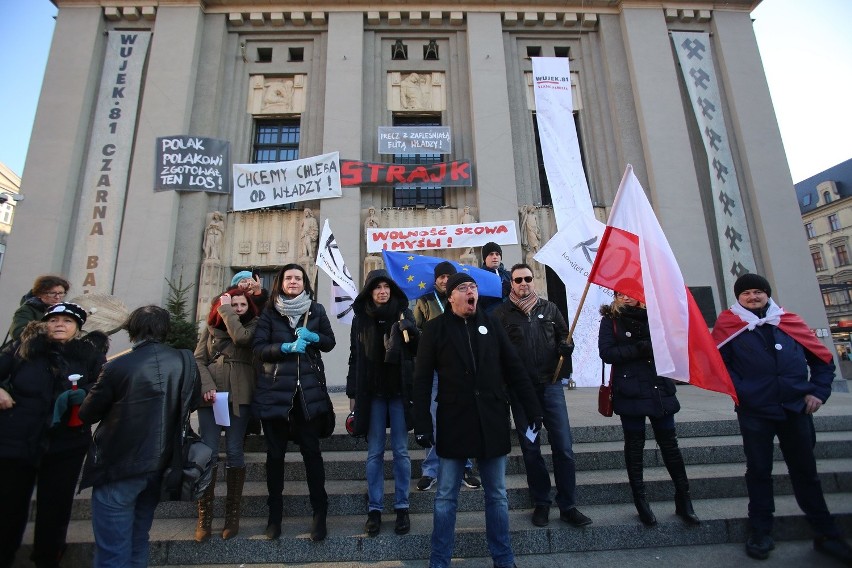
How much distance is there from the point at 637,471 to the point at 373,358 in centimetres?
266

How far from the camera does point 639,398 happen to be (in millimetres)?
3953

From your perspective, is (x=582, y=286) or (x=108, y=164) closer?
(x=582, y=286)

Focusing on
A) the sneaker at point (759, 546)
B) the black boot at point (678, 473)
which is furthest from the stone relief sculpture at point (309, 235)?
the sneaker at point (759, 546)

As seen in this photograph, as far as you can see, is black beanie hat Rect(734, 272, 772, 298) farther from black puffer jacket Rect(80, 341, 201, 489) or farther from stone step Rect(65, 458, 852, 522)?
black puffer jacket Rect(80, 341, 201, 489)

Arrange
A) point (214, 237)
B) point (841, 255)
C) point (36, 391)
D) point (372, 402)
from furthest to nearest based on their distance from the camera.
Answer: point (841, 255) → point (214, 237) → point (372, 402) → point (36, 391)

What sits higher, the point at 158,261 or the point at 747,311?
the point at 158,261

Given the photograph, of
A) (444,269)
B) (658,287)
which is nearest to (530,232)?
(444,269)

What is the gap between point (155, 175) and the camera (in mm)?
13578

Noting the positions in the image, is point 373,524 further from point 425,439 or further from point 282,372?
point 282,372

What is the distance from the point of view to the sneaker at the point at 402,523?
3.75 metres

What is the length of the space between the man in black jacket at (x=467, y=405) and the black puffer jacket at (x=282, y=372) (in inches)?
43.7

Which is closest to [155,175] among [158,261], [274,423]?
[158,261]

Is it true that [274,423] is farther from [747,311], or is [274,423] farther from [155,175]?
[155,175]

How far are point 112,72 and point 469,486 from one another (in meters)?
17.7
